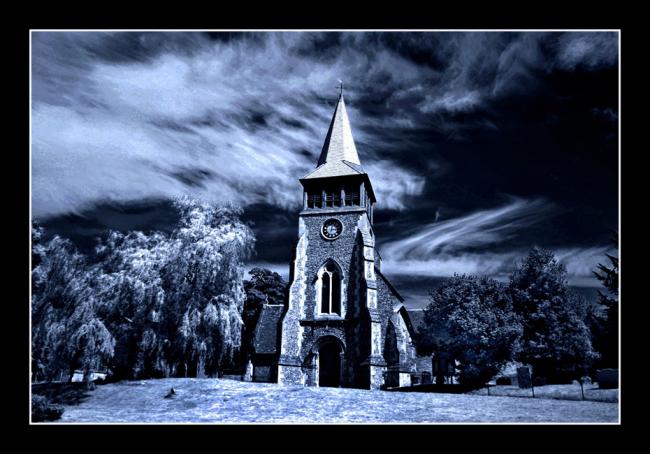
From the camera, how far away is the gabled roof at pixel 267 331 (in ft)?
91.5

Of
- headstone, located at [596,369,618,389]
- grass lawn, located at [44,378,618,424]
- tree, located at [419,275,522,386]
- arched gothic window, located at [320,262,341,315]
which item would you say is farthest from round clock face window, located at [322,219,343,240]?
headstone, located at [596,369,618,389]

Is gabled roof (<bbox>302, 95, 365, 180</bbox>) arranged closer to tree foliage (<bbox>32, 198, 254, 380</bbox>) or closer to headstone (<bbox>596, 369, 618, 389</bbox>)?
tree foliage (<bbox>32, 198, 254, 380</bbox>)

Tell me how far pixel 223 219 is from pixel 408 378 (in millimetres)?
11931

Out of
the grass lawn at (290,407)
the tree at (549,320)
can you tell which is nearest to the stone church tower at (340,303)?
the tree at (549,320)

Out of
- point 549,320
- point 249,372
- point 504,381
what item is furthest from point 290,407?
point 549,320

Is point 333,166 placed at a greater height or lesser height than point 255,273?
greater

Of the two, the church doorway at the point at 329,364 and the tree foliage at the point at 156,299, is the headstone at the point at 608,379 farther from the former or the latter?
the church doorway at the point at 329,364

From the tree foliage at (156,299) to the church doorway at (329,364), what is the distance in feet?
23.6

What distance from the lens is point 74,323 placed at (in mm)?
15734

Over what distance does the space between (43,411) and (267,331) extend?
17815 mm

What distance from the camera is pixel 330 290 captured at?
84.9 feet
